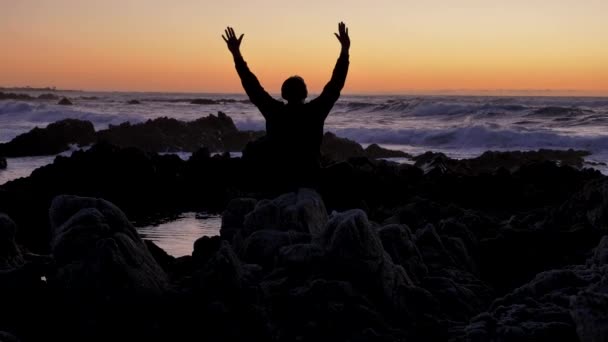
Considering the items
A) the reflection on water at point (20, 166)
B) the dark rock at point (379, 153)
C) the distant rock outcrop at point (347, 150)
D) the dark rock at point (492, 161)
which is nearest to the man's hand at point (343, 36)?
the dark rock at point (492, 161)

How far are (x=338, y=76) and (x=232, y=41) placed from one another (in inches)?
35.3

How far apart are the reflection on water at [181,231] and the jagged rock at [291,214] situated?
7.79ft

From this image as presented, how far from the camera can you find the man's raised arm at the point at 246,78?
6328mm

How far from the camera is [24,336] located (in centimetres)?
520

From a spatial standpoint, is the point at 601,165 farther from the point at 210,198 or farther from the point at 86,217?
the point at 86,217

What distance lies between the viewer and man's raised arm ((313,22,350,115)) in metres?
6.29

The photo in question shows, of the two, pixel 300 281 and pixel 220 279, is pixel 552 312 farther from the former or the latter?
pixel 220 279

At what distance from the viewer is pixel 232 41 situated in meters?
6.40

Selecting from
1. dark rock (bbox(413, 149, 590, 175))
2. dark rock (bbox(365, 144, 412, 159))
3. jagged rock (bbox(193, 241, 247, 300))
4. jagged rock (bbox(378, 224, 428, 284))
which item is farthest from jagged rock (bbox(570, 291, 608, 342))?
dark rock (bbox(365, 144, 412, 159))

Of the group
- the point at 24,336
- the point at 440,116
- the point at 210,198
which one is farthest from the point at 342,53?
the point at 440,116

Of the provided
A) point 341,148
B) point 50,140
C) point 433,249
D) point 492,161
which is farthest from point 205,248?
point 50,140

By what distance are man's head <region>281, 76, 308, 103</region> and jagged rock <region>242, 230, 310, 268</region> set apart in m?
1.09

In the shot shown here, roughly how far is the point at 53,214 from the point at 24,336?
3.78 ft

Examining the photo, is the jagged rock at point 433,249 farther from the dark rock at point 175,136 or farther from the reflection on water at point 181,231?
the dark rock at point 175,136
